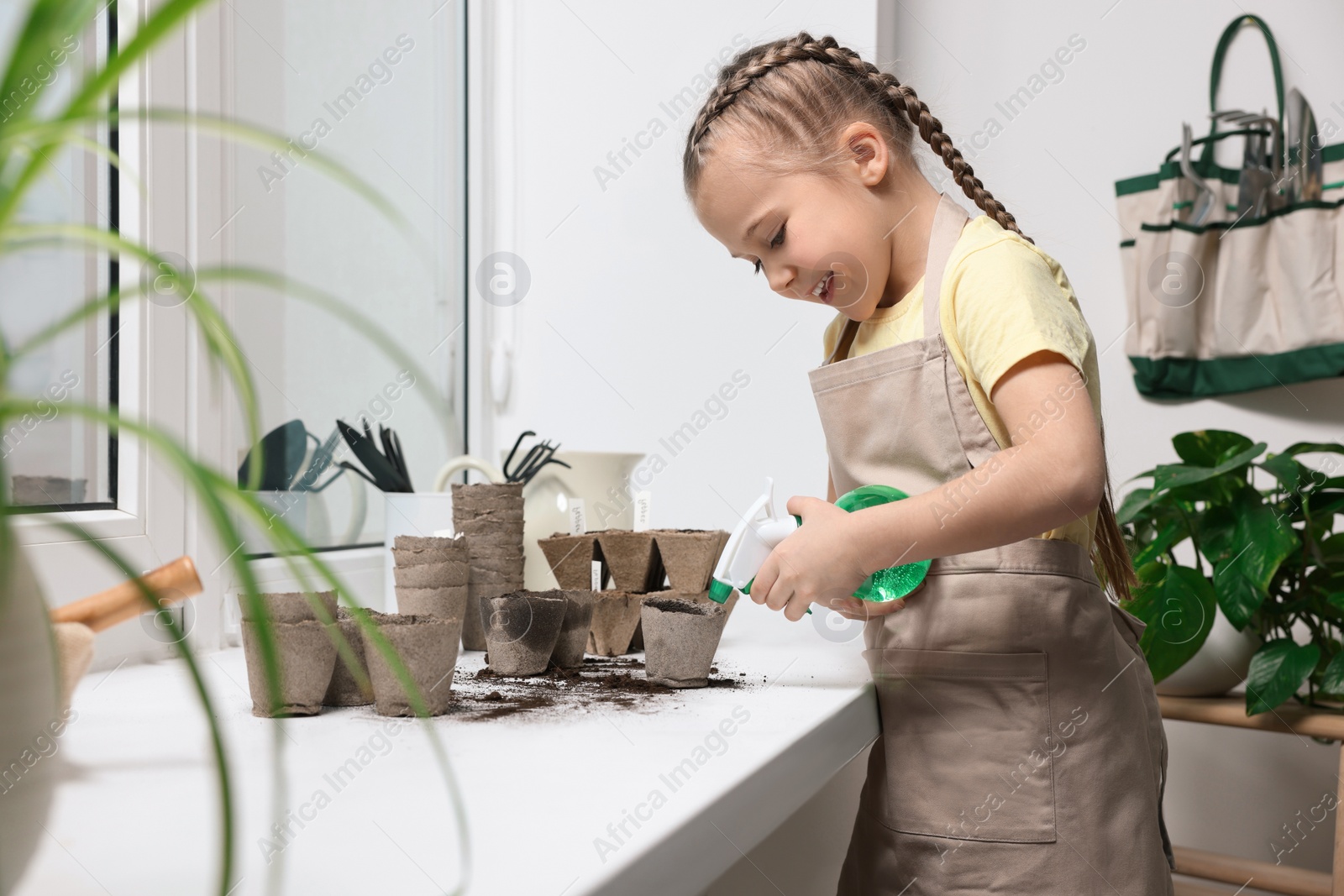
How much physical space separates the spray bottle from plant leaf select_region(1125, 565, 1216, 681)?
0.61 meters

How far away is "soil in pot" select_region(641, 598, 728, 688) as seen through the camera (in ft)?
2.80

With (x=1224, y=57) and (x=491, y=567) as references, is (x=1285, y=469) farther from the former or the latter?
(x=491, y=567)

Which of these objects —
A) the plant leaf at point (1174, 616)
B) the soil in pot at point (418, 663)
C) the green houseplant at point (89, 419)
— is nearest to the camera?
the green houseplant at point (89, 419)

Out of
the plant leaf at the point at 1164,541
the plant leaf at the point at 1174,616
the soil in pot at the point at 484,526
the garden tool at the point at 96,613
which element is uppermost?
the garden tool at the point at 96,613

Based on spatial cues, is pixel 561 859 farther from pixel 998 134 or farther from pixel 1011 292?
pixel 998 134

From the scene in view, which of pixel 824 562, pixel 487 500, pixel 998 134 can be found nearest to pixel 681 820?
pixel 824 562

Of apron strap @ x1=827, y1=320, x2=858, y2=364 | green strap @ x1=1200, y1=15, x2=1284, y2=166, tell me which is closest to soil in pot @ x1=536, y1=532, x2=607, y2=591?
apron strap @ x1=827, y1=320, x2=858, y2=364

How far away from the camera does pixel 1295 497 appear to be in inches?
51.3

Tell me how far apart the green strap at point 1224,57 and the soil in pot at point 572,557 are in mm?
1282

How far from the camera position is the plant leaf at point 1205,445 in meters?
1.37

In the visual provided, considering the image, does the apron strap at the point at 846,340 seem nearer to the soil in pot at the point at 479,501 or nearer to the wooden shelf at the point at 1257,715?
the soil in pot at the point at 479,501

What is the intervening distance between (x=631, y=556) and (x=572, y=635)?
19cm

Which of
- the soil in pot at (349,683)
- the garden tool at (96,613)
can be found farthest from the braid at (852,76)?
the garden tool at (96,613)

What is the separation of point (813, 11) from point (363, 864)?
1413 millimetres
